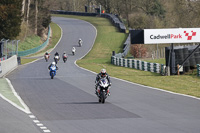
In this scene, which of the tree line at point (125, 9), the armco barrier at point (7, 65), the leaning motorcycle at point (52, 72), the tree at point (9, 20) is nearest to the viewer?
the leaning motorcycle at point (52, 72)

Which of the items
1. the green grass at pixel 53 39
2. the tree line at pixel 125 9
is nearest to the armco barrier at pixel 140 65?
the tree line at pixel 125 9

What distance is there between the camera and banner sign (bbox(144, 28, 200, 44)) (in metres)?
34.3

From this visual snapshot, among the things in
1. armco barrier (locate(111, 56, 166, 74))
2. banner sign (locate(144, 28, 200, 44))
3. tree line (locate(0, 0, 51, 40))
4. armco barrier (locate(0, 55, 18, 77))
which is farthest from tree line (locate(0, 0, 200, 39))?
banner sign (locate(144, 28, 200, 44))

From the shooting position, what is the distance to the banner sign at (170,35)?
34.3 metres

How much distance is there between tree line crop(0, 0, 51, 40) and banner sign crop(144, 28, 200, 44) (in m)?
31.6

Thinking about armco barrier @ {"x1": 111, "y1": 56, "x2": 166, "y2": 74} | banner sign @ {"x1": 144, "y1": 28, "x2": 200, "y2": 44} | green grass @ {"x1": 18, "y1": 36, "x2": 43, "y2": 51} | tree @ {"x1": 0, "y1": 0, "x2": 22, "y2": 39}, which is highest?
tree @ {"x1": 0, "y1": 0, "x2": 22, "y2": 39}

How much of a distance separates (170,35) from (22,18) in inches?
1674

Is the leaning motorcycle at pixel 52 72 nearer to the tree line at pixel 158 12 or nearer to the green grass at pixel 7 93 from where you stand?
the green grass at pixel 7 93

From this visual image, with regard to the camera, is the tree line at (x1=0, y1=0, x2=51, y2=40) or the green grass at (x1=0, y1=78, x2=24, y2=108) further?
the tree line at (x1=0, y1=0, x2=51, y2=40)

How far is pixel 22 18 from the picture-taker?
73.0 m

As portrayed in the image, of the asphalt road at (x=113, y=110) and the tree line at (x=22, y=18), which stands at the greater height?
the tree line at (x=22, y=18)

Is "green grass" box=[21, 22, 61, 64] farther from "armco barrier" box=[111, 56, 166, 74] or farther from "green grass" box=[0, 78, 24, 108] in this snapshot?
"green grass" box=[0, 78, 24, 108]

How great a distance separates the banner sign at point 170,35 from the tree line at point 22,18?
31628 millimetres

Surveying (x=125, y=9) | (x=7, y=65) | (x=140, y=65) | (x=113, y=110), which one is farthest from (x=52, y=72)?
(x=125, y=9)
